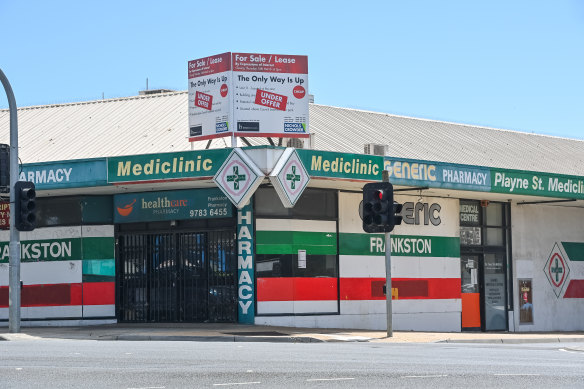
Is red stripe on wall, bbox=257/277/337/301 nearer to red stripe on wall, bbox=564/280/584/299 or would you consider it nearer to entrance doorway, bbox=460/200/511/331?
entrance doorway, bbox=460/200/511/331

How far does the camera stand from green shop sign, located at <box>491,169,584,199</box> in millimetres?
30297

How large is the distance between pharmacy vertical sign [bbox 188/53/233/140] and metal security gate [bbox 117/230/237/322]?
289 centimetres

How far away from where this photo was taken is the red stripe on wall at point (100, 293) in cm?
2820

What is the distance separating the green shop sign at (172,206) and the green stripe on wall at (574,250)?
14.5 m

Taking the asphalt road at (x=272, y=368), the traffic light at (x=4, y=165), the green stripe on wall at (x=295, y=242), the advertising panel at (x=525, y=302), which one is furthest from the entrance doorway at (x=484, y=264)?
the traffic light at (x=4, y=165)

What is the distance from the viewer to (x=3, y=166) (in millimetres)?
23953

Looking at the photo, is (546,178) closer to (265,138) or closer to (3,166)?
(265,138)

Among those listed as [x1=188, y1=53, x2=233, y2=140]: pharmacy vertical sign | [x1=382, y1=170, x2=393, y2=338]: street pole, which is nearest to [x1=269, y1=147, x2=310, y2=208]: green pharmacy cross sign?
[x1=188, y1=53, x2=233, y2=140]: pharmacy vertical sign

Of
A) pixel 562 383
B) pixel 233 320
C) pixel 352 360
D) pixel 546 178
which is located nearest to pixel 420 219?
pixel 546 178

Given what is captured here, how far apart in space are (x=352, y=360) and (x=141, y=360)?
10.4 ft

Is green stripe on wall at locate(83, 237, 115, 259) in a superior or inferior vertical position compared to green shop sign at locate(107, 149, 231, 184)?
inferior

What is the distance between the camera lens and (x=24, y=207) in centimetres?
2356

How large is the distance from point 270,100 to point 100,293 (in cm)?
743

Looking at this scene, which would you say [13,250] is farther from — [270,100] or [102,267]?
[270,100]
